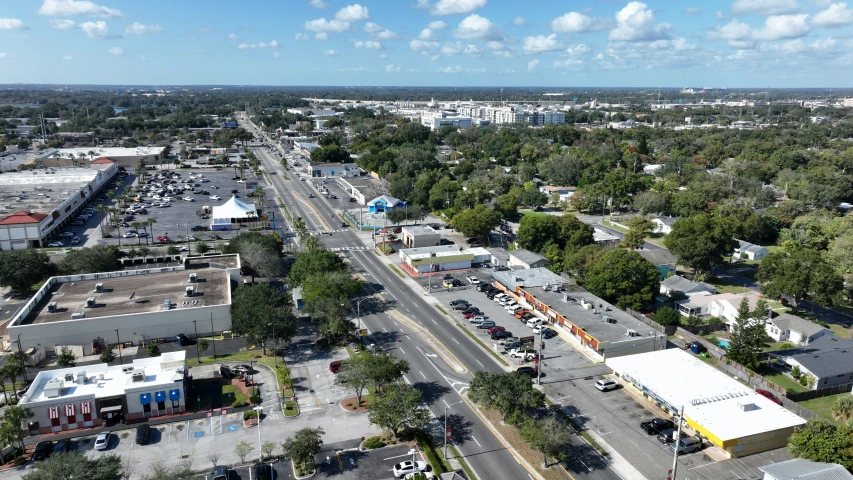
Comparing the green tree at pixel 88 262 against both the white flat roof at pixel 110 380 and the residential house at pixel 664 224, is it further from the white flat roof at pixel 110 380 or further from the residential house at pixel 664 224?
Answer: the residential house at pixel 664 224

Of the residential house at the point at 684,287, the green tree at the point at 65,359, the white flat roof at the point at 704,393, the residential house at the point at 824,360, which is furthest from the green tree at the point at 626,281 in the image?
the green tree at the point at 65,359

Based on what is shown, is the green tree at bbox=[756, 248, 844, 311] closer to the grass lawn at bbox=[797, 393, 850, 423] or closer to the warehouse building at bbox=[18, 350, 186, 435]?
the grass lawn at bbox=[797, 393, 850, 423]

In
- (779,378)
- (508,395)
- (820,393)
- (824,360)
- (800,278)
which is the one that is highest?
(800,278)

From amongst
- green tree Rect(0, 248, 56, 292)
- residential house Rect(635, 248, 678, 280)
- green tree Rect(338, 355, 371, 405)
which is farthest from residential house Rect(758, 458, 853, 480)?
green tree Rect(0, 248, 56, 292)

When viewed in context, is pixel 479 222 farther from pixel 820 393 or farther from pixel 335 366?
pixel 820 393

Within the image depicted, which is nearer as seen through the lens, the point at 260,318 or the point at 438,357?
the point at 260,318

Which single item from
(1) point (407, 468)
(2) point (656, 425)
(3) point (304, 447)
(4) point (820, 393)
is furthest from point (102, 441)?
(4) point (820, 393)
